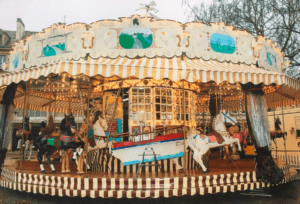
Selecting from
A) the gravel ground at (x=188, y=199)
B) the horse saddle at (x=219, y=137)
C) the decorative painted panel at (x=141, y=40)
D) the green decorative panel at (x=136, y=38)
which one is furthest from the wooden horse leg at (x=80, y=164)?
the horse saddle at (x=219, y=137)

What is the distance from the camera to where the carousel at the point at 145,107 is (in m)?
6.47

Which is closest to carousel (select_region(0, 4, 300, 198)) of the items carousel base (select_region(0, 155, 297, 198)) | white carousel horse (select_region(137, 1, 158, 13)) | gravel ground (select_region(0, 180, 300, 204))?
carousel base (select_region(0, 155, 297, 198))

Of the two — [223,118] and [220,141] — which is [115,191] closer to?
[220,141]

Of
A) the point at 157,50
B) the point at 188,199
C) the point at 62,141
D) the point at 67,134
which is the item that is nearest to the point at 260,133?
the point at 188,199

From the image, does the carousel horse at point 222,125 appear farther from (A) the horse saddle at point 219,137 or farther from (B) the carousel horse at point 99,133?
(B) the carousel horse at point 99,133

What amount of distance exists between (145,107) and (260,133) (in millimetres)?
3575

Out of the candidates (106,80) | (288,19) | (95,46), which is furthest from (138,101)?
(288,19)

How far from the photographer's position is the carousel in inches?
255

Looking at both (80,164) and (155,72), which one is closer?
(155,72)

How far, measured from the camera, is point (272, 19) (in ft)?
55.6

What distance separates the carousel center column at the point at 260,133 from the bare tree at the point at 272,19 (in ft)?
31.2

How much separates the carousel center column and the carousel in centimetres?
3

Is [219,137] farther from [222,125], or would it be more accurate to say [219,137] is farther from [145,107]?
[145,107]

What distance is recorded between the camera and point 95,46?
792cm
